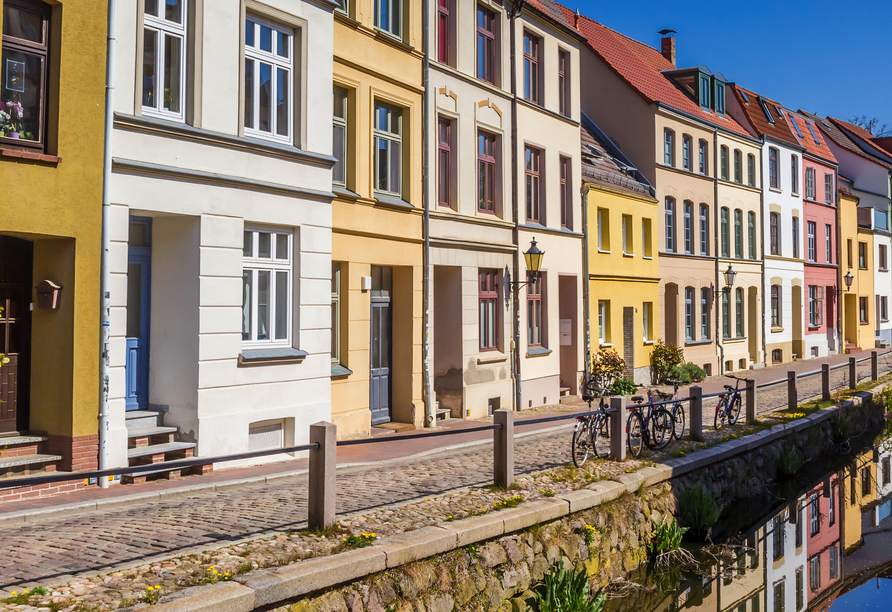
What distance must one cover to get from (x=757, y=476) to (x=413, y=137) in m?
8.54

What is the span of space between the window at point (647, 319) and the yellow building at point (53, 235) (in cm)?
1923

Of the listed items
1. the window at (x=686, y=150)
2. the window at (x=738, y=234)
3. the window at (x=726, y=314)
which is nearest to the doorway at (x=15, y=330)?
the window at (x=686, y=150)

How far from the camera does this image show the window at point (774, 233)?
34938 mm

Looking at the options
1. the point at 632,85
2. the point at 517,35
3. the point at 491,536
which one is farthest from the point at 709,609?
the point at 632,85

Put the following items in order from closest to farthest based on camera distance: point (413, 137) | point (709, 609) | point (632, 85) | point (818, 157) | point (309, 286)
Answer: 1. point (709, 609)
2. point (309, 286)
3. point (413, 137)
4. point (632, 85)
5. point (818, 157)

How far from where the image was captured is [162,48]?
1052cm

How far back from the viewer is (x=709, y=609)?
10.0 meters

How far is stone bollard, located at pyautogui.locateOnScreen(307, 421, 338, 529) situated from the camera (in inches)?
273

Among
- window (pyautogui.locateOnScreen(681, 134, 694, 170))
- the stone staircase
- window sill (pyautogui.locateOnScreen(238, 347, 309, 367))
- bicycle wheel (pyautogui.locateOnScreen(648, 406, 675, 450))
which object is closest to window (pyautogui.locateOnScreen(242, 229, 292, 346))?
window sill (pyautogui.locateOnScreen(238, 347, 309, 367))

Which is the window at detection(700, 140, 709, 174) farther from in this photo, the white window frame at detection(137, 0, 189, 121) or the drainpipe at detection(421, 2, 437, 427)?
the white window frame at detection(137, 0, 189, 121)

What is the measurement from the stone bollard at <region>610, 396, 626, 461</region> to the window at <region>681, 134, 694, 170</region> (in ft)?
62.5

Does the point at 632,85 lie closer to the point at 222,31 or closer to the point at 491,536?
the point at 222,31

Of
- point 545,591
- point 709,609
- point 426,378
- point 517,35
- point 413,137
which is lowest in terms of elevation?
point 709,609

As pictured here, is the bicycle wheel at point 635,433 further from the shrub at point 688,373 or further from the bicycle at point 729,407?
the shrub at point 688,373
